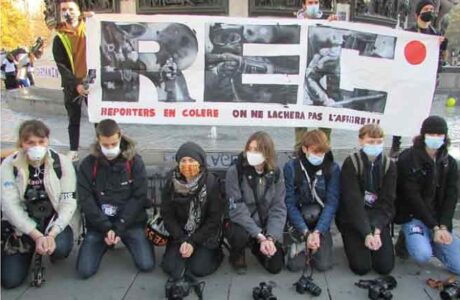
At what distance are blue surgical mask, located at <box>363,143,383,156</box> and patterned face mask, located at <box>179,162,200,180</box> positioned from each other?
1.44 m

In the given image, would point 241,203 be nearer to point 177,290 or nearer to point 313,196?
point 313,196

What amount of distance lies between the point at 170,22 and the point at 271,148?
1.94 metres

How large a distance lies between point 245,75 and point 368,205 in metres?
1.87

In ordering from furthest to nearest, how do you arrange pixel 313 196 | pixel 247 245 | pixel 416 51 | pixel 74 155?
pixel 74 155
pixel 416 51
pixel 313 196
pixel 247 245

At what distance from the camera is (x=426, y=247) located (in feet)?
14.6

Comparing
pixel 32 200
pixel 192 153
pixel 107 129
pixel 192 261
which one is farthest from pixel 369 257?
pixel 32 200

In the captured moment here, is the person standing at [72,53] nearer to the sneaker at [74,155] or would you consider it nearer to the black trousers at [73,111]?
the black trousers at [73,111]

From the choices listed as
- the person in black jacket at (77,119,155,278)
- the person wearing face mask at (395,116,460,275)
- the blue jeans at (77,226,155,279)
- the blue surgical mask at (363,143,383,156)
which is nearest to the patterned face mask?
the person in black jacket at (77,119,155,278)

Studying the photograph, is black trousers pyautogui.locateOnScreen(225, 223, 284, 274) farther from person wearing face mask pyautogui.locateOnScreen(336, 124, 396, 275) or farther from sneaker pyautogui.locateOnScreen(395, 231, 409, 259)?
sneaker pyautogui.locateOnScreen(395, 231, 409, 259)

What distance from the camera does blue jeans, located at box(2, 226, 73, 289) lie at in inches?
163

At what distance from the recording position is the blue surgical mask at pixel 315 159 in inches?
179

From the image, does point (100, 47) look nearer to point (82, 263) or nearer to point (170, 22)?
point (170, 22)

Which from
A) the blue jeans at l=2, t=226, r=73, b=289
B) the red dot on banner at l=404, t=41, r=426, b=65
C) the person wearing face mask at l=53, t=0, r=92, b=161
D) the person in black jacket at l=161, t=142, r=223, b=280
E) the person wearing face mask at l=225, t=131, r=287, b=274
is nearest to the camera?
the blue jeans at l=2, t=226, r=73, b=289

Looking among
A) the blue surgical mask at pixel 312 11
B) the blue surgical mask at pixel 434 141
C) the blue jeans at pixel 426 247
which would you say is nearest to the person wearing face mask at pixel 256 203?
the blue jeans at pixel 426 247
